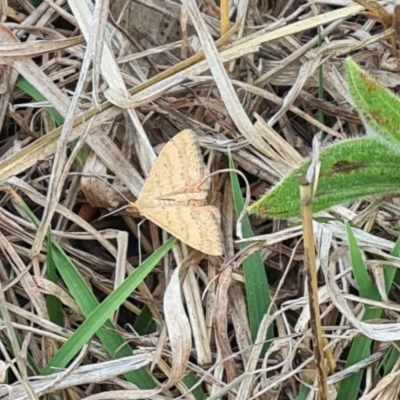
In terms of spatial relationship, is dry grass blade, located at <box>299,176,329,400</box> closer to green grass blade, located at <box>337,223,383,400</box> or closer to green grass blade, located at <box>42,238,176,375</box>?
green grass blade, located at <box>337,223,383,400</box>

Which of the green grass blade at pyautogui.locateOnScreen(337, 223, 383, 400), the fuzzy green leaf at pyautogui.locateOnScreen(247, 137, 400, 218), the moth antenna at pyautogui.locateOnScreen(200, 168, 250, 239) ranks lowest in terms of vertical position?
the green grass blade at pyautogui.locateOnScreen(337, 223, 383, 400)

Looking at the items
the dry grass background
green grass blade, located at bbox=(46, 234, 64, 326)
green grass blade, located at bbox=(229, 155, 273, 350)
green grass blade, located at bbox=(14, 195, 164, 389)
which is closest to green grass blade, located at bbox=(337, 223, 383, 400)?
the dry grass background

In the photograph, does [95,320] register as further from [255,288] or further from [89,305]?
[255,288]

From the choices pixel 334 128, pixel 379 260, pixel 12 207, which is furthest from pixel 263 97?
pixel 12 207

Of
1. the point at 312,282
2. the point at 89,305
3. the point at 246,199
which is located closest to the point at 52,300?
the point at 89,305

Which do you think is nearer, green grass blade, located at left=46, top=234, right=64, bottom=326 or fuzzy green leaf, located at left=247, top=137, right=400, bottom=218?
fuzzy green leaf, located at left=247, top=137, right=400, bottom=218

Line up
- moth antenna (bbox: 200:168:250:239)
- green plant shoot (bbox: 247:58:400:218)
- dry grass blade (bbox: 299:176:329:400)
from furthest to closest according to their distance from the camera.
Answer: moth antenna (bbox: 200:168:250:239)
green plant shoot (bbox: 247:58:400:218)
dry grass blade (bbox: 299:176:329:400)
